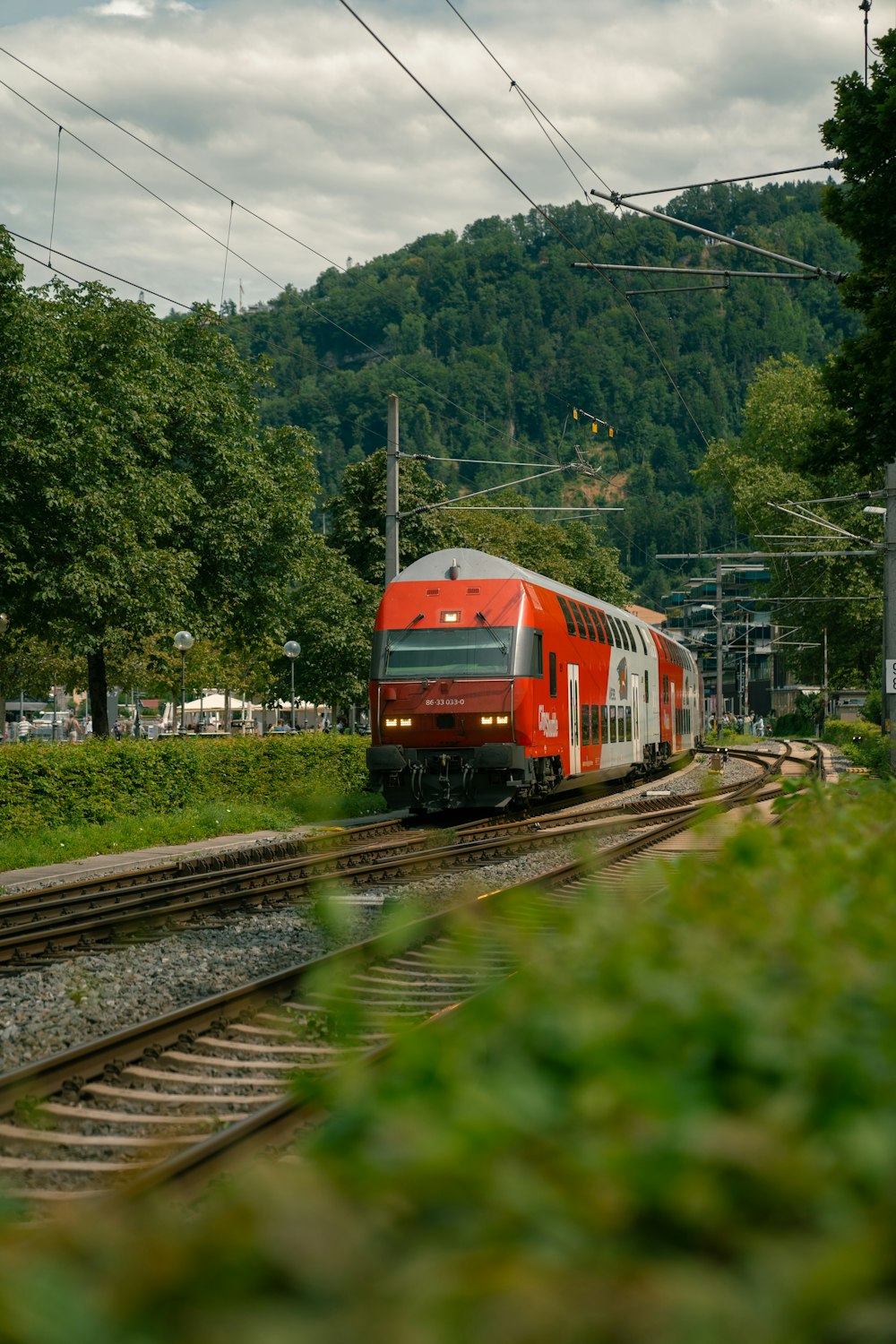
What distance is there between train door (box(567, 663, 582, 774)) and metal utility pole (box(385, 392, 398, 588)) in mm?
4171

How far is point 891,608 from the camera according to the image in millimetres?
23391

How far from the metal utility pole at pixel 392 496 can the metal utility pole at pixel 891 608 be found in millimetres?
8874

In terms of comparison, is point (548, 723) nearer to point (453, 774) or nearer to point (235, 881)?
point (453, 774)

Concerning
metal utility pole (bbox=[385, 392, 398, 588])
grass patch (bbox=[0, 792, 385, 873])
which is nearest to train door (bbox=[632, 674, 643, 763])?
metal utility pole (bbox=[385, 392, 398, 588])

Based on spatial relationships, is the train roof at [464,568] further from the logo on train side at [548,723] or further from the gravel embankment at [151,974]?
A: the gravel embankment at [151,974]

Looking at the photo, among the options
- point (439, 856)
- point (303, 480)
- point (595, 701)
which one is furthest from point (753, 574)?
point (439, 856)

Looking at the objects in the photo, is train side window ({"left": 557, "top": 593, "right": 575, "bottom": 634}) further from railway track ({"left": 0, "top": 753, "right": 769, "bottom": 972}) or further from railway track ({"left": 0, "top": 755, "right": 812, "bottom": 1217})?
railway track ({"left": 0, "top": 755, "right": 812, "bottom": 1217})

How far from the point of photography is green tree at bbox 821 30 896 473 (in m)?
16.8

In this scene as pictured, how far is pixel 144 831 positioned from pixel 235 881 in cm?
595

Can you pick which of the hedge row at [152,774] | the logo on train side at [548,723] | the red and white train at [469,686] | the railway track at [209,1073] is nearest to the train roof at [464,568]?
the red and white train at [469,686]

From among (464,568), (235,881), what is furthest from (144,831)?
(464,568)

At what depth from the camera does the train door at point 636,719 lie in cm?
3097

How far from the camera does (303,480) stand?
1527 inches

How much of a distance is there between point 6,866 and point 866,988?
1559 cm
